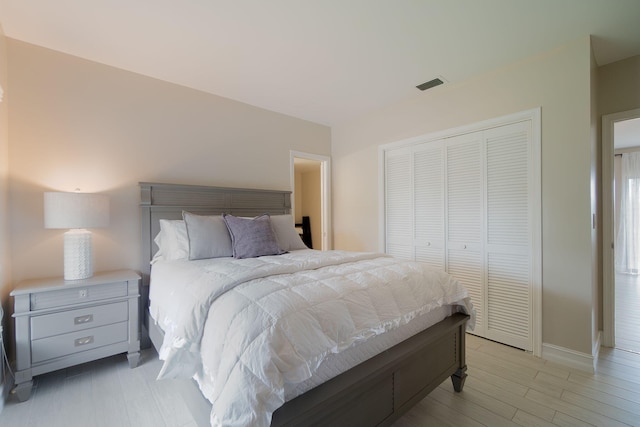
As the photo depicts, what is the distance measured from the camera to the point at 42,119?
7.62ft

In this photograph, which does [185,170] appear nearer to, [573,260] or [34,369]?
[34,369]

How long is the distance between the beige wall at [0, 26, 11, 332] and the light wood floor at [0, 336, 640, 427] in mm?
743

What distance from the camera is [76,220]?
6.88 feet

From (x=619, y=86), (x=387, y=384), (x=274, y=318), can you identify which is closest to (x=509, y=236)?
(x=619, y=86)

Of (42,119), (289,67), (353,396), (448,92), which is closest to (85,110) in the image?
(42,119)

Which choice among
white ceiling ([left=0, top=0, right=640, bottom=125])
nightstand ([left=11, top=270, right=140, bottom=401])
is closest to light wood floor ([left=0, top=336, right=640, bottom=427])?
nightstand ([left=11, top=270, right=140, bottom=401])

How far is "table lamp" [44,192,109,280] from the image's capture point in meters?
2.07

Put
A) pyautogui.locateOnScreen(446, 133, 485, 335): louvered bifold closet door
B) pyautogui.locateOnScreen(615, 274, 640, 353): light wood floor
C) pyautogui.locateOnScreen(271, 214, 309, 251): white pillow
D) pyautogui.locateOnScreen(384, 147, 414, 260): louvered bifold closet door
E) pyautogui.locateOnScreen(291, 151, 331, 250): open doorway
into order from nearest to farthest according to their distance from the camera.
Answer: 1. pyautogui.locateOnScreen(615, 274, 640, 353): light wood floor
2. pyautogui.locateOnScreen(446, 133, 485, 335): louvered bifold closet door
3. pyautogui.locateOnScreen(271, 214, 309, 251): white pillow
4. pyautogui.locateOnScreen(384, 147, 414, 260): louvered bifold closet door
5. pyautogui.locateOnScreen(291, 151, 331, 250): open doorway

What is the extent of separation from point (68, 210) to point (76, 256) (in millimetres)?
370

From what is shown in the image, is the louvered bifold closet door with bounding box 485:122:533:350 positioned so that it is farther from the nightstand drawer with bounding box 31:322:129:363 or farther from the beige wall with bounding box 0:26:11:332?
the beige wall with bounding box 0:26:11:332

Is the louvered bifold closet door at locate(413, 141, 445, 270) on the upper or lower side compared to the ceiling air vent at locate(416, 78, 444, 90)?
lower

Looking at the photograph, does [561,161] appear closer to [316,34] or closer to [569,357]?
[569,357]

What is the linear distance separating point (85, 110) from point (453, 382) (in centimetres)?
374

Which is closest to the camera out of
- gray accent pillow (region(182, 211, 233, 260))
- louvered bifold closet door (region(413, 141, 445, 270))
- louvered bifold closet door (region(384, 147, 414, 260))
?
gray accent pillow (region(182, 211, 233, 260))
